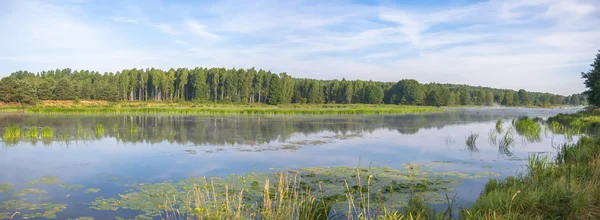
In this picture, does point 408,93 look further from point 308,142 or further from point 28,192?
point 28,192

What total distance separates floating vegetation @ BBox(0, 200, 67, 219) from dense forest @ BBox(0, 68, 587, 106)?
61.3 m

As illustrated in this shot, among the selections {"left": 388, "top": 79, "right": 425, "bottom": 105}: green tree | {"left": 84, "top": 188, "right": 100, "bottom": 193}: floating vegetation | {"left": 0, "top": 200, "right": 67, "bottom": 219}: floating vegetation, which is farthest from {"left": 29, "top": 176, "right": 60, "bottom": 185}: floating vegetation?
{"left": 388, "top": 79, "right": 425, "bottom": 105}: green tree

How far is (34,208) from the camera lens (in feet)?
23.4

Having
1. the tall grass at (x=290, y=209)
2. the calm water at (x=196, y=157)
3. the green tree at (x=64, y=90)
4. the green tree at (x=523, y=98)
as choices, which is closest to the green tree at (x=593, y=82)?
the calm water at (x=196, y=157)

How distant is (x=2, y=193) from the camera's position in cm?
825

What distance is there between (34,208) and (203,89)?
267 ft

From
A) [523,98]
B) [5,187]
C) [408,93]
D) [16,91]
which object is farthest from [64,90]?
[523,98]

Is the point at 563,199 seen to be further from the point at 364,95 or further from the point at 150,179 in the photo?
the point at 364,95

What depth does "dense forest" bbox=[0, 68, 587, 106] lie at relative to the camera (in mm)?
68938

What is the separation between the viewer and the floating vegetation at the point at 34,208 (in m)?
6.73

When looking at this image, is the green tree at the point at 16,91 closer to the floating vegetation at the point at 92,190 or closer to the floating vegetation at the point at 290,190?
the floating vegetation at the point at 92,190

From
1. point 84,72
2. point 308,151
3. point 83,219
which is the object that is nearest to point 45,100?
point 84,72

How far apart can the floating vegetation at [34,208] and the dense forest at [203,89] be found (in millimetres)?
61303

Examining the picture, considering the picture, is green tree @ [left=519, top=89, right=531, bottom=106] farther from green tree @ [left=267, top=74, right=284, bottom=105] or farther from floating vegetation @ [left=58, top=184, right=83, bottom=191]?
floating vegetation @ [left=58, top=184, right=83, bottom=191]
